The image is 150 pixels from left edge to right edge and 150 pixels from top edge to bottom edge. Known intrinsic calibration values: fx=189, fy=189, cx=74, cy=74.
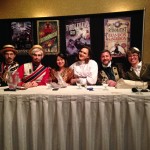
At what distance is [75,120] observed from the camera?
5.24 ft

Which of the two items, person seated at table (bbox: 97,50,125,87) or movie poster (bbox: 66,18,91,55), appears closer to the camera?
person seated at table (bbox: 97,50,125,87)

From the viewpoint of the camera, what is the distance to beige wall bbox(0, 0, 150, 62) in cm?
288

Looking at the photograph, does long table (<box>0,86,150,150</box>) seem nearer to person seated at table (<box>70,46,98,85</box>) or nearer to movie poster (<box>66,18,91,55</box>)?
person seated at table (<box>70,46,98,85</box>)

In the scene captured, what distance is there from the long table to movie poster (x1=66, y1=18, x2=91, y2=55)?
146 centimetres

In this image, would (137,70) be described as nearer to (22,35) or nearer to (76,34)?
(76,34)

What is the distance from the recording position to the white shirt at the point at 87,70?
2.57 m

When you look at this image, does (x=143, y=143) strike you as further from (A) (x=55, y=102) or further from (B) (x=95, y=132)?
(A) (x=55, y=102)

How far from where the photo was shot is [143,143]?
5.19 ft

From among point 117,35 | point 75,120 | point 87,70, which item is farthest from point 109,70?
point 75,120

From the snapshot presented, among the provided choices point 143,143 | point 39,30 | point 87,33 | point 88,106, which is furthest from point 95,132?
point 39,30

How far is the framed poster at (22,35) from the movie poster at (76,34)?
630 mm

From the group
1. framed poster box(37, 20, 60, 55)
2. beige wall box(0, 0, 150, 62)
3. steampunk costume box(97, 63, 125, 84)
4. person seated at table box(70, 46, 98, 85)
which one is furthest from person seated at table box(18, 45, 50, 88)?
beige wall box(0, 0, 150, 62)

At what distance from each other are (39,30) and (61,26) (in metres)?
0.38

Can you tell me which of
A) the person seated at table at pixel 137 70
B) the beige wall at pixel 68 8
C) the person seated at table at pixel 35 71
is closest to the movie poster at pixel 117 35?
the beige wall at pixel 68 8
